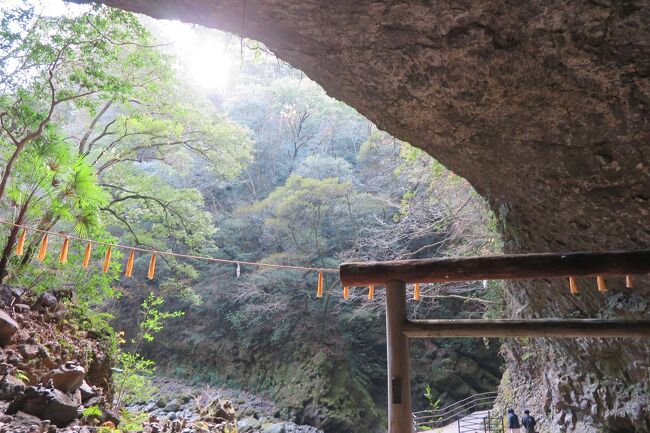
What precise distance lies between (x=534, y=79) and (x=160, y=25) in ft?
55.1

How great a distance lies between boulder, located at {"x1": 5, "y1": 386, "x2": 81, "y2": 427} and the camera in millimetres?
4004

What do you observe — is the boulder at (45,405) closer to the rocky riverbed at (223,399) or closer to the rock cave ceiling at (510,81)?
the rock cave ceiling at (510,81)

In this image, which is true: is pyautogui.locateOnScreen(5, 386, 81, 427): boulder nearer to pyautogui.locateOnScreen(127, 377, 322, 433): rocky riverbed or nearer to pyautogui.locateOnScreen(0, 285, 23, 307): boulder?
pyautogui.locateOnScreen(0, 285, 23, 307): boulder

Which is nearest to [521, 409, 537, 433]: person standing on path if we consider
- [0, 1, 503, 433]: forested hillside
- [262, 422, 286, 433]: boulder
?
[0, 1, 503, 433]: forested hillside

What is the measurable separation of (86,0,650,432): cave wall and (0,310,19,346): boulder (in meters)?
3.93

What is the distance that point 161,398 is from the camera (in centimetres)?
1185

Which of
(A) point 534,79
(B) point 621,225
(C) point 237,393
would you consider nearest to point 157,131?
(A) point 534,79

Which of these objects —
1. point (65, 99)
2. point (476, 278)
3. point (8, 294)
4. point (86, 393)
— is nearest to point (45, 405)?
point (86, 393)

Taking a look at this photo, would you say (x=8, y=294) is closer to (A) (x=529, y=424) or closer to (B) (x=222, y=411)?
(B) (x=222, y=411)

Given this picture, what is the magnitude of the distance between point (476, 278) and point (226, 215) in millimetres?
14899

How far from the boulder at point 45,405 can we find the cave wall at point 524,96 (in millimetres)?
3890

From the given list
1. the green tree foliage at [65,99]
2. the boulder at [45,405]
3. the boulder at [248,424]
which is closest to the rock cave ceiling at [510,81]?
the green tree foliage at [65,99]

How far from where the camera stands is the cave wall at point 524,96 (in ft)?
8.29

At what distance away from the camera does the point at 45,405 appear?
4109mm
